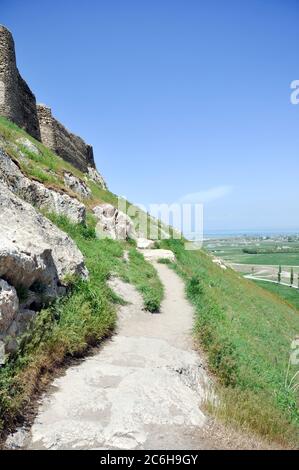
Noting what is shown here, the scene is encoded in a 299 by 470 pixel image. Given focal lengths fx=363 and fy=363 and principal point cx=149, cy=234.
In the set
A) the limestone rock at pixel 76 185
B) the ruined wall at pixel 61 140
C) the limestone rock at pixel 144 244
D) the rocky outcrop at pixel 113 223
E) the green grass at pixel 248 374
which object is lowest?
the green grass at pixel 248 374

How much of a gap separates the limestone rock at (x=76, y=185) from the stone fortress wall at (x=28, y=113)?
46.3 feet

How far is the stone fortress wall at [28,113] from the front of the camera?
102 feet

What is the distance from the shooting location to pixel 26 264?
5875mm

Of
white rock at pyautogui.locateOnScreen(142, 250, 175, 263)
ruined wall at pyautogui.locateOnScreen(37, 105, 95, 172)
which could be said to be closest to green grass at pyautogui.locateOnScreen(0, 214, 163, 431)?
white rock at pyautogui.locateOnScreen(142, 250, 175, 263)

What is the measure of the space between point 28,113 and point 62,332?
35224 millimetres

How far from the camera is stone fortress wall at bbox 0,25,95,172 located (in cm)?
3123

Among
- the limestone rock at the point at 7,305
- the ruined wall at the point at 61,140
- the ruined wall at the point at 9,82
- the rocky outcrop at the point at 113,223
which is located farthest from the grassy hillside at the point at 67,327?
the ruined wall at the point at 61,140

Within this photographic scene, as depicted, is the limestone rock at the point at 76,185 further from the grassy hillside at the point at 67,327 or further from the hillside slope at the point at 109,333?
the grassy hillside at the point at 67,327

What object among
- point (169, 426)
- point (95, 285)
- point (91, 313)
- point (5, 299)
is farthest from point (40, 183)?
point (169, 426)

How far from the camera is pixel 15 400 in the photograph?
438cm

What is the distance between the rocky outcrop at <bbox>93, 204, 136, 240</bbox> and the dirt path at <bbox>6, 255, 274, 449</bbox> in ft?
34.7

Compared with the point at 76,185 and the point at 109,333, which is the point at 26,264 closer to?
the point at 109,333
